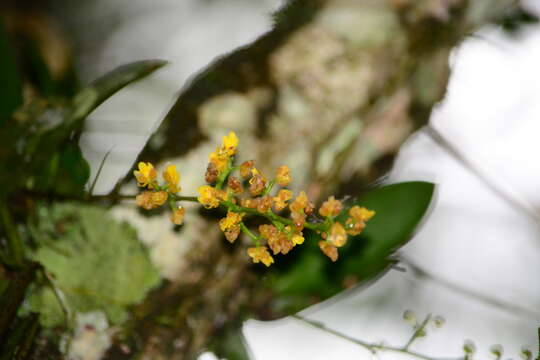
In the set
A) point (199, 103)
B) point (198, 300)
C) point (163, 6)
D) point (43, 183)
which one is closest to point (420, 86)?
point (199, 103)

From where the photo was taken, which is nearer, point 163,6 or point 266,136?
point 266,136

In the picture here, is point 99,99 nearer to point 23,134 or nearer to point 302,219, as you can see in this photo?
A: point 23,134

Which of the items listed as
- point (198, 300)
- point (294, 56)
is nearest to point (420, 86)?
point (294, 56)

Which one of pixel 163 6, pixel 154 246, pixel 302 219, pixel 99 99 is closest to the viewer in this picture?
pixel 302 219

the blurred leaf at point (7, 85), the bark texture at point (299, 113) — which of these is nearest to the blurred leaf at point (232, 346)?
the bark texture at point (299, 113)

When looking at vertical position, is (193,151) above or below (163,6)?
below

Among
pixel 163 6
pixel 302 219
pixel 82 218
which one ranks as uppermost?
pixel 163 6

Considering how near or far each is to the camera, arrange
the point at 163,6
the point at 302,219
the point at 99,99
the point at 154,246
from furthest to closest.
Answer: the point at 163,6
the point at 99,99
the point at 154,246
the point at 302,219

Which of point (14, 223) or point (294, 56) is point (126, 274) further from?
point (294, 56)
